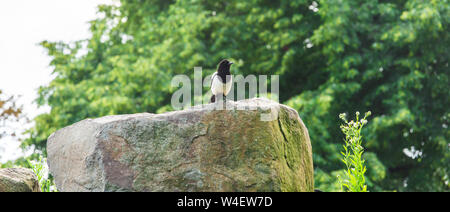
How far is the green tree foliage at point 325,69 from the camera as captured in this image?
41.0 ft

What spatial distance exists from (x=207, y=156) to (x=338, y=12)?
872 cm

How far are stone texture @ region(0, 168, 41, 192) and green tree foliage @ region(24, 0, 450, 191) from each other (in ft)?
24.9

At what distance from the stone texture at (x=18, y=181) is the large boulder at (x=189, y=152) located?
1.69ft

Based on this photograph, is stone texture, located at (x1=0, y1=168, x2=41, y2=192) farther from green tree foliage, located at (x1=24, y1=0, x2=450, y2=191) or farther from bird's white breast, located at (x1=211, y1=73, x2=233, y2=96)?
green tree foliage, located at (x1=24, y1=0, x2=450, y2=191)

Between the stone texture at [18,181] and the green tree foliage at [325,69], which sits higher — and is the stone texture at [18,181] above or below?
below

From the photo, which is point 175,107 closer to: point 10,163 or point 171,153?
point 10,163

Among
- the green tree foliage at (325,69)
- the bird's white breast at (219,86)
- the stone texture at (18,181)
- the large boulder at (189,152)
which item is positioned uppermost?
the green tree foliage at (325,69)

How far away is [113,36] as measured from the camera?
1747 cm

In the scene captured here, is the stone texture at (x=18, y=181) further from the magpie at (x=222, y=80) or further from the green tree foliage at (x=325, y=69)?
the green tree foliage at (x=325, y=69)

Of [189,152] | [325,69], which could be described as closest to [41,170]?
[189,152]

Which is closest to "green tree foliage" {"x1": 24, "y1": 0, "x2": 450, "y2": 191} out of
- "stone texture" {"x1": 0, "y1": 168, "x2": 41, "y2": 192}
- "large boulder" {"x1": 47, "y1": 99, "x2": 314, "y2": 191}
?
"large boulder" {"x1": 47, "y1": 99, "x2": 314, "y2": 191}

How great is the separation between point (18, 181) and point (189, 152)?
1.72 m

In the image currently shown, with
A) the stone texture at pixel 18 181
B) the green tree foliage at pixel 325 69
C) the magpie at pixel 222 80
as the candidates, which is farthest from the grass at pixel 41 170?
the green tree foliage at pixel 325 69

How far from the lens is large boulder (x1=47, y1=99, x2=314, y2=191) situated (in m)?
5.17
